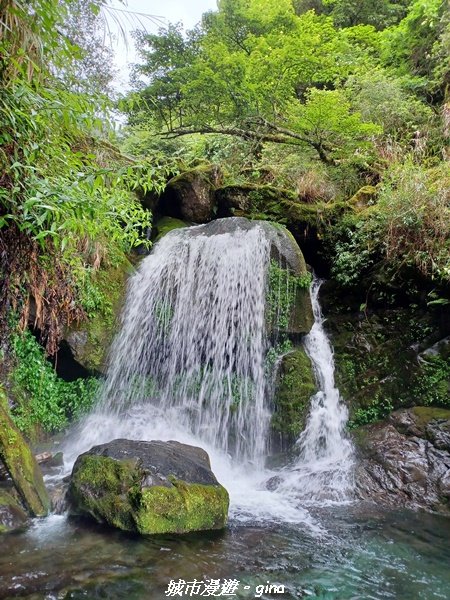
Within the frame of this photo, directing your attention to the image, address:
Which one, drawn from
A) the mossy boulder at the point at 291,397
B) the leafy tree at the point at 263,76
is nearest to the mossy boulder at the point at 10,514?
the mossy boulder at the point at 291,397

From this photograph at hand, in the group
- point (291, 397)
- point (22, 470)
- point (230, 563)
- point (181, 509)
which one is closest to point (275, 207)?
point (291, 397)

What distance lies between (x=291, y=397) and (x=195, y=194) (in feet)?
17.7

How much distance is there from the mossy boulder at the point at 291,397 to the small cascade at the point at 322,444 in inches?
5.8

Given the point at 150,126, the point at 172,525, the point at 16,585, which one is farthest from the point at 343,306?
the point at 150,126

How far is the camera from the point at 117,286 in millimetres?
7855

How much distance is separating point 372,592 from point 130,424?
14.2ft

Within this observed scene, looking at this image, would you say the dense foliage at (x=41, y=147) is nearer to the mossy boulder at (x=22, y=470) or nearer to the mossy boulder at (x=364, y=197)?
the mossy boulder at (x=22, y=470)

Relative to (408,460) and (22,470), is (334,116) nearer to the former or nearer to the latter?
(408,460)

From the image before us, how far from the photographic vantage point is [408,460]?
5648 mm

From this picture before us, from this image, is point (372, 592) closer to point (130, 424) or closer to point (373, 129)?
point (130, 424)

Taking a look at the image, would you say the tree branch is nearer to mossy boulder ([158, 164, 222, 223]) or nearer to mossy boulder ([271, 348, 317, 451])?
mossy boulder ([158, 164, 222, 223])

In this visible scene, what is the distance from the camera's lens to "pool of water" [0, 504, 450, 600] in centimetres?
297

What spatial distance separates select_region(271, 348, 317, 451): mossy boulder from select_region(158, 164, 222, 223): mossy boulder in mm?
4389

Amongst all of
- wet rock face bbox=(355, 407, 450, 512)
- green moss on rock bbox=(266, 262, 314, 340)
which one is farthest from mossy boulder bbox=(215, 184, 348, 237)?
wet rock face bbox=(355, 407, 450, 512)
